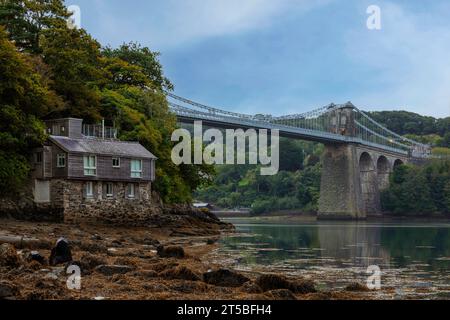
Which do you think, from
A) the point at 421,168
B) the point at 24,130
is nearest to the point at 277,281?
the point at 24,130

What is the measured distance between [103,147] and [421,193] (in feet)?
224

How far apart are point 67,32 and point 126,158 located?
28.7 feet

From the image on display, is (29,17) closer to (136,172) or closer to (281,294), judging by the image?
(136,172)

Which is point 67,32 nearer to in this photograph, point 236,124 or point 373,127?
point 236,124

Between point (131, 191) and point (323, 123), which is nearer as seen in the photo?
point (131, 191)

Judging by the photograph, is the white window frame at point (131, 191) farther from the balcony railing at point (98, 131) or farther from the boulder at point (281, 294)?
the boulder at point (281, 294)

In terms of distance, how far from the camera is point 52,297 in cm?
1369

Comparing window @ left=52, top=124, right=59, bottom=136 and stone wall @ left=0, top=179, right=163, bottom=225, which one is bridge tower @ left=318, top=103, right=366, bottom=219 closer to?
stone wall @ left=0, top=179, right=163, bottom=225

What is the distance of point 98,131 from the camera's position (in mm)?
41031

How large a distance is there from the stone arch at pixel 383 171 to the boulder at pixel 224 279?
92849 mm

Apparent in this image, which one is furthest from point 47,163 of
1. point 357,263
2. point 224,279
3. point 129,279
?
point 224,279

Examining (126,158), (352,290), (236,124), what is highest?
(236,124)
